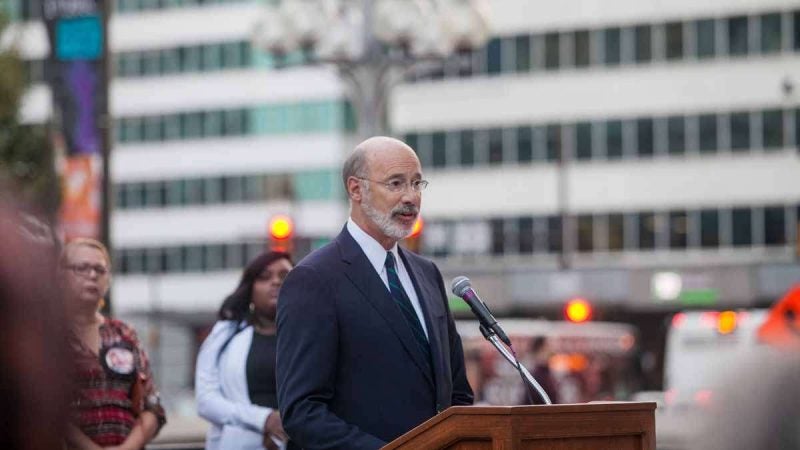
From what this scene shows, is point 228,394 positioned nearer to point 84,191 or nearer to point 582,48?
point 84,191

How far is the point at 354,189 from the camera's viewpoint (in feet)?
20.6

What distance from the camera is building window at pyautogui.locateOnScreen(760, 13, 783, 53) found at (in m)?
62.4

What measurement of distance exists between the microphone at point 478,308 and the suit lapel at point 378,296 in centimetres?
20

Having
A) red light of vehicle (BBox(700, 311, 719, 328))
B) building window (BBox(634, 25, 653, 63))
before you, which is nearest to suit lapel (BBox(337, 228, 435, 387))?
red light of vehicle (BBox(700, 311, 719, 328))

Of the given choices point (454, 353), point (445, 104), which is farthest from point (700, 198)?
point (454, 353)

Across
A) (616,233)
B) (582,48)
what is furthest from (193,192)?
(616,233)

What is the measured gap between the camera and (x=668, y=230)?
2557 inches

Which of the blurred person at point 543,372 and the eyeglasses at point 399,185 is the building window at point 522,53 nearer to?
the blurred person at point 543,372

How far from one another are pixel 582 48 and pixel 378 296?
60747 millimetres

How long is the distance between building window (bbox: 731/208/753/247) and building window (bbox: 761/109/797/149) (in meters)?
2.30

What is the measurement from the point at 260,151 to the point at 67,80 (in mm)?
59276

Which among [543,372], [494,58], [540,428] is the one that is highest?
[494,58]

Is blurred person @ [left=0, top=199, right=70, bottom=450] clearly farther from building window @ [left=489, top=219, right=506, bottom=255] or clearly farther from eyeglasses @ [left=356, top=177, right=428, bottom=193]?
building window @ [left=489, top=219, right=506, bottom=255]

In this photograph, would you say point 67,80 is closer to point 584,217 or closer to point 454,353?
point 454,353
